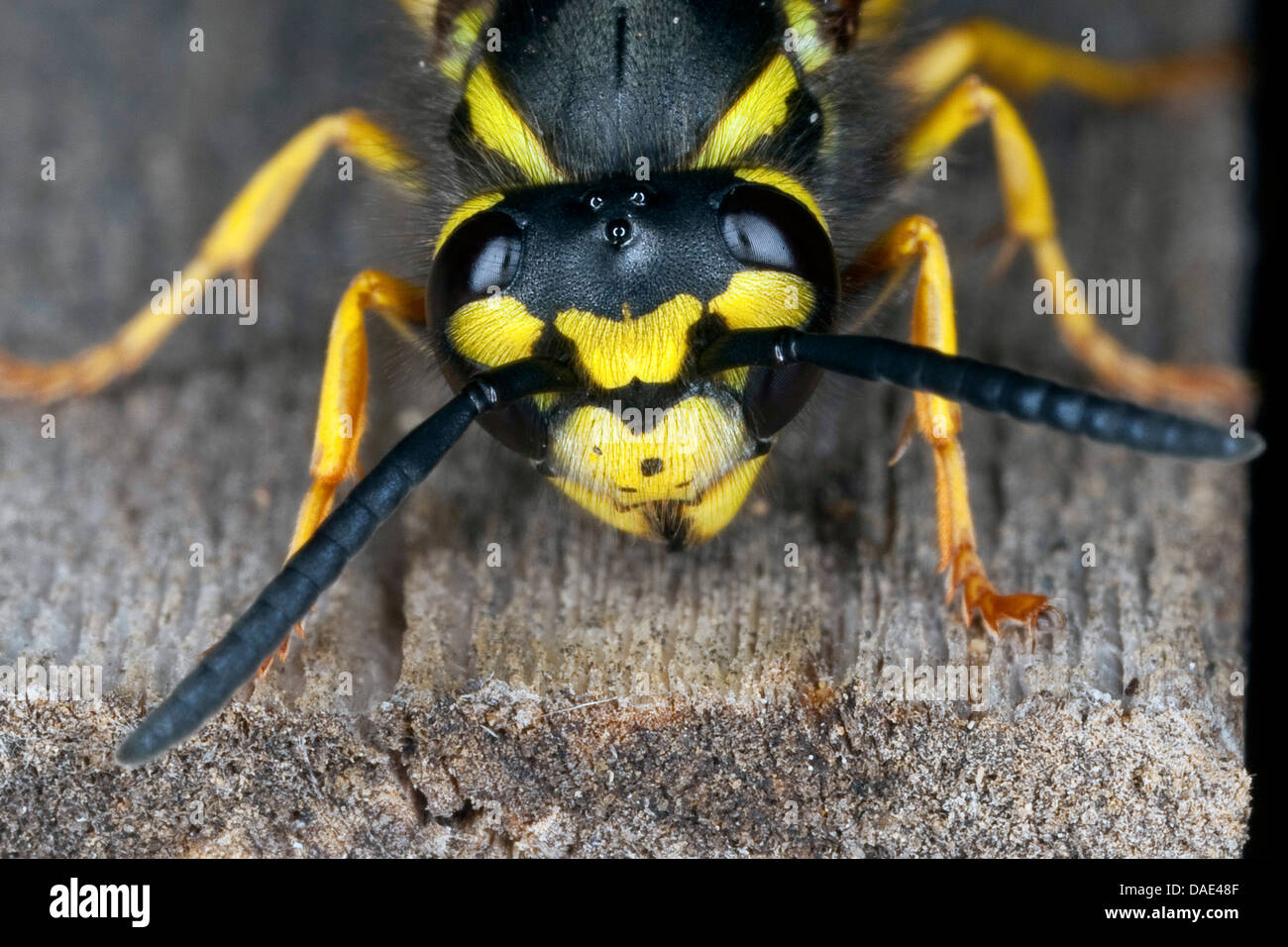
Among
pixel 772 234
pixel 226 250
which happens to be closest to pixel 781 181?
pixel 772 234

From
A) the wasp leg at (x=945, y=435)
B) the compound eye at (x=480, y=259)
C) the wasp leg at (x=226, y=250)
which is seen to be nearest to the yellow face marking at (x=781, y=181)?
the wasp leg at (x=945, y=435)

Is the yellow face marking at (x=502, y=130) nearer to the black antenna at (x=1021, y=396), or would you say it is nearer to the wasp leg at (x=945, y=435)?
the black antenna at (x=1021, y=396)

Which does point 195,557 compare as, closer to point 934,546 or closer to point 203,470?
point 203,470

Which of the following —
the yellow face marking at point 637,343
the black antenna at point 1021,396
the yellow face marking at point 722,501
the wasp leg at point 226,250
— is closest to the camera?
the black antenna at point 1021,396

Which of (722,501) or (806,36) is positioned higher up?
(806,36)

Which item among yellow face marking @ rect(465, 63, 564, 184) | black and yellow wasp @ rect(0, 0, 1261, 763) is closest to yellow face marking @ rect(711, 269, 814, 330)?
black and yellow wasp @ rect(0, 0, 1261, 763)

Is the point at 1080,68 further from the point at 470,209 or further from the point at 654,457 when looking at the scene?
the point at 654,457
